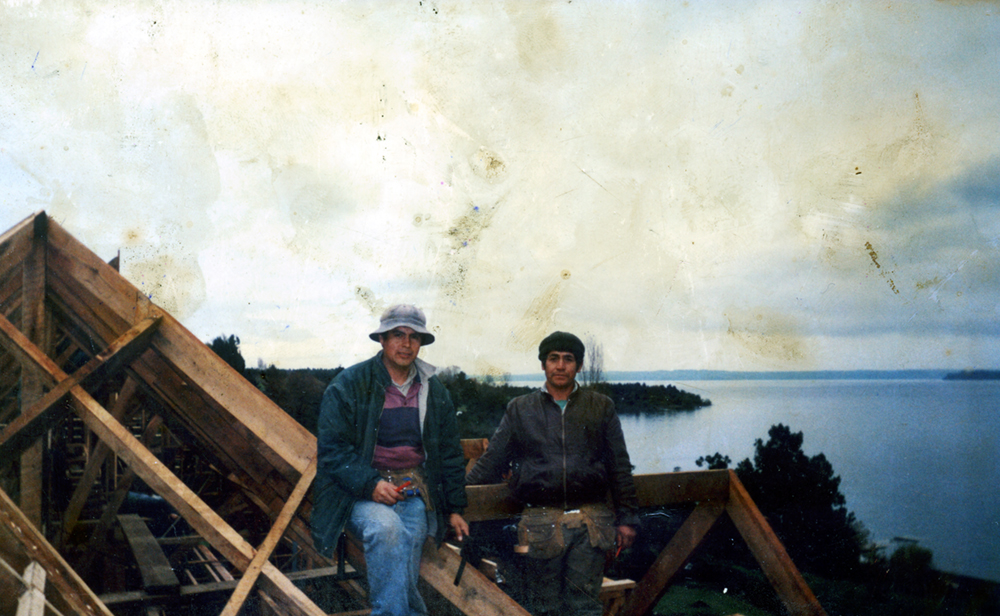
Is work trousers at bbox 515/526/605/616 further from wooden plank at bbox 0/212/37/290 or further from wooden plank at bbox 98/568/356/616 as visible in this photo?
wooden plank at bbox 0/212/37/290

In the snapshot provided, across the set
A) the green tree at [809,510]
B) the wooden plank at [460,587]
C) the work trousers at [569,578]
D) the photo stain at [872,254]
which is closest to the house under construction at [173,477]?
the wooden plank at [460,587]

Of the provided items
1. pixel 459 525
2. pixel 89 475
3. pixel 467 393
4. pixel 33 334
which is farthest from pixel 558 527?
pixel 89 475

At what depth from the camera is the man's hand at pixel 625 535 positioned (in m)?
3.06

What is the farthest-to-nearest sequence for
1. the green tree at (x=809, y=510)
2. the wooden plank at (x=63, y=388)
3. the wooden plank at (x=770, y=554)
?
the green tree at (x=809, y=510) → the wooden plank at (x=770, y=554) → the wooden plank at (x=63, y=388)

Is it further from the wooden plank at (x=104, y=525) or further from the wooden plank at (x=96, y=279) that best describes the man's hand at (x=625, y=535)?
the wooden plank at (x=104, y=525)

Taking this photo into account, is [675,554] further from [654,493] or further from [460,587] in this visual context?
[460,587]

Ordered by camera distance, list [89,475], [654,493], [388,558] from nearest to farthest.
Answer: [388,558]
[654,493]
[89,475]

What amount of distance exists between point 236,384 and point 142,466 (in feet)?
1.95

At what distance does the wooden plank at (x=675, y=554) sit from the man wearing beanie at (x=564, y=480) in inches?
37.6

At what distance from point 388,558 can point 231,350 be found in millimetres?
2102

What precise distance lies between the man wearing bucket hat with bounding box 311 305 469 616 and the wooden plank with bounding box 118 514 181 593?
2360 millimetres

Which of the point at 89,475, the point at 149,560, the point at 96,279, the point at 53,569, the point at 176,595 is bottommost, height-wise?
the point at 176,595

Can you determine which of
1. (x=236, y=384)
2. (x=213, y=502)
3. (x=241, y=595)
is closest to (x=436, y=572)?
(x=241, y=595)

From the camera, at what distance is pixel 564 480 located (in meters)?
3.05
